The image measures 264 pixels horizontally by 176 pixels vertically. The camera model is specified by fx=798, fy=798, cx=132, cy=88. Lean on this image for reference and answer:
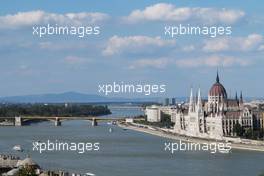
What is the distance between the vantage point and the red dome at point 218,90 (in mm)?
23422

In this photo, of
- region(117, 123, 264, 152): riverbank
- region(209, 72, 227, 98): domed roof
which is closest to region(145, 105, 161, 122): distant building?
region(117, 123, 264, 152): riverbank

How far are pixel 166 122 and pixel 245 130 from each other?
Answer: 28.2 ft

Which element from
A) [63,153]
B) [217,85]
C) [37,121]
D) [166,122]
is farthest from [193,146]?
[37,121]

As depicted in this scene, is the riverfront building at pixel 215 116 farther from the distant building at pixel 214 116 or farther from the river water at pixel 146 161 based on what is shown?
the river water at pixel 146 161

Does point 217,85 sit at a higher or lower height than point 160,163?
higher

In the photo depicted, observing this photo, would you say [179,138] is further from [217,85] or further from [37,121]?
[37,121]

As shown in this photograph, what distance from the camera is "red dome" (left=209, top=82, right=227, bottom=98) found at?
2342 centimetres

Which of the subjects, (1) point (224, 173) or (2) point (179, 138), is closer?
(1) point (224, 173)

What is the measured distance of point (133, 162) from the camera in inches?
492
